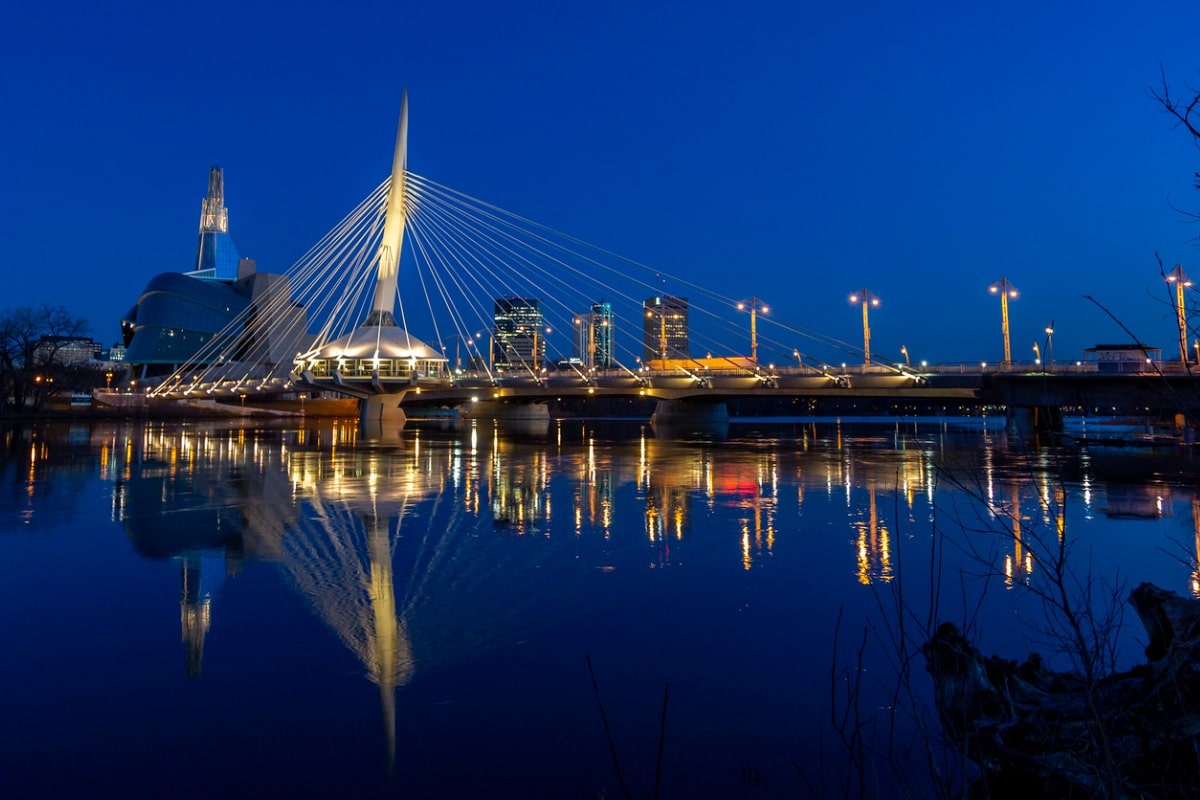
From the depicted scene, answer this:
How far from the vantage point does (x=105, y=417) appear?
76.9 metres

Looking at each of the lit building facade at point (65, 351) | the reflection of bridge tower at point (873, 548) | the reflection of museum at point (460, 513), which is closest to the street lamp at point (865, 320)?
the reflection of museum at point (460, 513)

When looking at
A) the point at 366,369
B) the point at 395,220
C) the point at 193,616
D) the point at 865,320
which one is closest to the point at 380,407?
the point at 366,369

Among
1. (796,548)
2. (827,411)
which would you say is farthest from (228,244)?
(796,548)

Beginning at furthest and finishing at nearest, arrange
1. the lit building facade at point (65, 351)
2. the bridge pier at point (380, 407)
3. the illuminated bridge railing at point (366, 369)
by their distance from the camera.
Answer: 1. the lit building facade at point (65, 351)
2. the bridge pier at point (380, 407)
3. the illuminated bridge railing at point (366, 369)

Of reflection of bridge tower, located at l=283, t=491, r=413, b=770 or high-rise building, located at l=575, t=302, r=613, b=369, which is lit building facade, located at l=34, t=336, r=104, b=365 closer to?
high-rise building, located at l=575, t=302, r=613, b=369

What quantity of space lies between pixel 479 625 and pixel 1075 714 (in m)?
5.25

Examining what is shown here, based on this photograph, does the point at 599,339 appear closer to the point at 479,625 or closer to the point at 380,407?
the point at 380,407

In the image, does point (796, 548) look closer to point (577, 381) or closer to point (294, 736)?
point (294, 736)

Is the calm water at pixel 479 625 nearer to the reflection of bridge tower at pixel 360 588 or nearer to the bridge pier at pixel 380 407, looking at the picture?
the reflection of bridge tower at pixel 360 588

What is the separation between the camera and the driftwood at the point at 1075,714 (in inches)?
167

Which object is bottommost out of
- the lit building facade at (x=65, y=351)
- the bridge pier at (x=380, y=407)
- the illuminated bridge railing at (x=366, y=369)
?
the bridge pier at (x=380, y=407)

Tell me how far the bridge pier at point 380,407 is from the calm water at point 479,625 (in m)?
49.0

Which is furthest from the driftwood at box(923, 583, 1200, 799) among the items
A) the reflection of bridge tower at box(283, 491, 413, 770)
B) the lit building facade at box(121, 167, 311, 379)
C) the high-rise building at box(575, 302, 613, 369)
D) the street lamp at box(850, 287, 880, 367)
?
the lit building facade at box(121, 167, 311, 379)

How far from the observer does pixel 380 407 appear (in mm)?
68875
